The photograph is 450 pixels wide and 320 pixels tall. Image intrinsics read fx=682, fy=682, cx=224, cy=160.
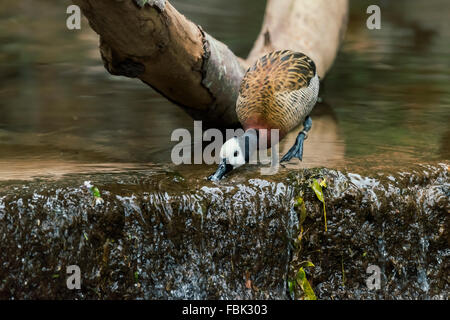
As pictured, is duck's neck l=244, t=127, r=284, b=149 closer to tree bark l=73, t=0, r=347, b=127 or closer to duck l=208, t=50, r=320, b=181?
duck l=208, t=50, r=320, b=181

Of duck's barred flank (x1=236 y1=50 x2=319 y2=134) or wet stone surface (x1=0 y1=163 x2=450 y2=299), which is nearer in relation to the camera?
wet stone surface (x1=0 y1=163 x2=450 y2=299)

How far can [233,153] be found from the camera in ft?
13.8

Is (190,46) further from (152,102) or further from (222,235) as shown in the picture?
(152,102)

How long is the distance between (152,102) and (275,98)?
2094 millimetres

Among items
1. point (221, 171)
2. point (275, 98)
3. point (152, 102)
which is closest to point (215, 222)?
point (221, 171)

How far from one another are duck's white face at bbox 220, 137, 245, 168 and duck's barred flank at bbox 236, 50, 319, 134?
1.23ft

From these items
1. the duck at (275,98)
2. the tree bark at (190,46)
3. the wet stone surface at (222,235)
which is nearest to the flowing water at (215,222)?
the wet stone surface at (222,235)

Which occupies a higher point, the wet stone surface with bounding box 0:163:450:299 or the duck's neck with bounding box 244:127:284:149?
the duck's neck with bounding box 244:127:284:149

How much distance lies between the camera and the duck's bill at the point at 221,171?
4055 mm

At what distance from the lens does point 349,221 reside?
399 cm

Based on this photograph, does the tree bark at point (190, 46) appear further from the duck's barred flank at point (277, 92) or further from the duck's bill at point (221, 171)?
the duck's bill at point (221, 171)

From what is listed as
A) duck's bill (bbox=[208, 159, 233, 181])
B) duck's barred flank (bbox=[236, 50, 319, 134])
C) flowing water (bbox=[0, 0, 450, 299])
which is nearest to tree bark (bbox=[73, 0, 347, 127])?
duck's barred flank (bbox=[236, 50, 319, 134])

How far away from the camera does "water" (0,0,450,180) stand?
4.71 meters

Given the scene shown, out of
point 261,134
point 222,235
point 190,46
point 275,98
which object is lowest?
point 222,235
